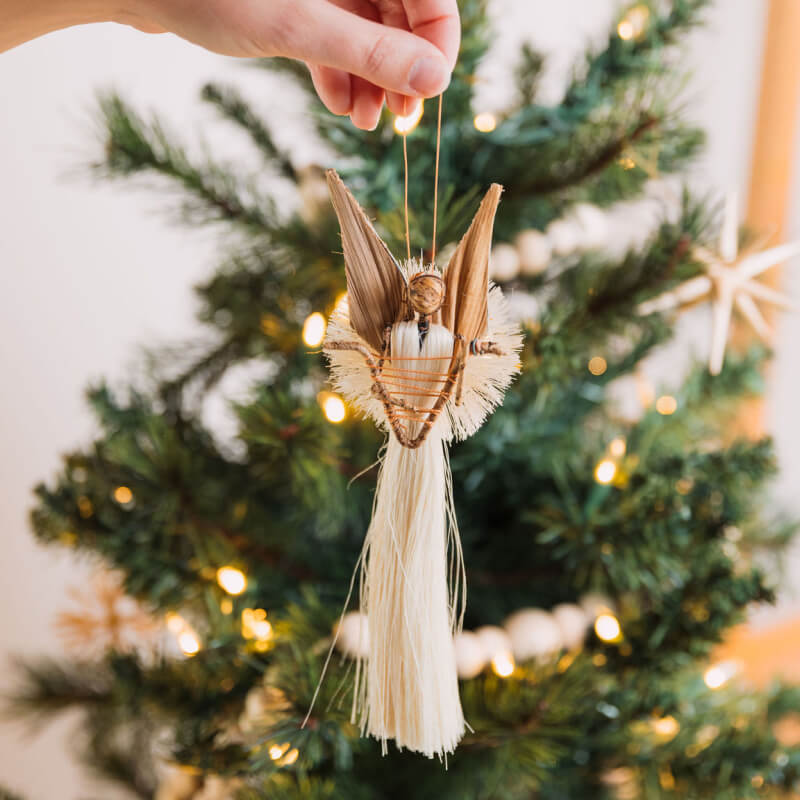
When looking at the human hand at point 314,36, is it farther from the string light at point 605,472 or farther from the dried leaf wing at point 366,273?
the string light at point 605,472

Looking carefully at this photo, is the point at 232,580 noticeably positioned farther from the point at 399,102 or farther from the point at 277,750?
the point at 399,102

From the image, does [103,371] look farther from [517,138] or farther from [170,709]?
[517,138]

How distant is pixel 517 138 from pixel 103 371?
0.66 meters

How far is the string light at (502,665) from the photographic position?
0.55 meters

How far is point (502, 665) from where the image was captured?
554 mm

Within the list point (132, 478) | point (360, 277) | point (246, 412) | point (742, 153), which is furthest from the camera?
point (742, 153)

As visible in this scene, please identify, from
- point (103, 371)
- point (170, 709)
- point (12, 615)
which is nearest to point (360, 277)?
point (170, 709)

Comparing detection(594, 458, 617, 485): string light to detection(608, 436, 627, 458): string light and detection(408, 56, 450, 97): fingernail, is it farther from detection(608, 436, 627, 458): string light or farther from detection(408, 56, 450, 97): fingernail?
detection(408, 56, 450, 97): fingernail

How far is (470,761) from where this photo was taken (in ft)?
2.05

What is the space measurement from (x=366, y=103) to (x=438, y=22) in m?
0.08

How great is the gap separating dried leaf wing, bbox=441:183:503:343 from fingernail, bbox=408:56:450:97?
0.07 meters

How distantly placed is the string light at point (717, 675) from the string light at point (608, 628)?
185 millimetres

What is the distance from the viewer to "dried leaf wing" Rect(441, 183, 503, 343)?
0.36 m

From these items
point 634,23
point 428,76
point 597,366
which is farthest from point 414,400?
point 634,23
